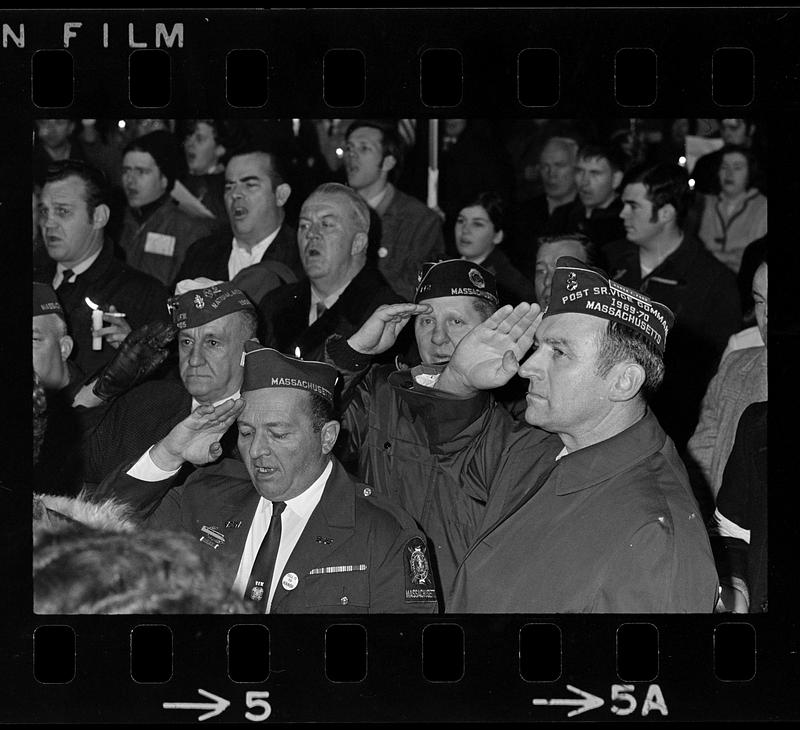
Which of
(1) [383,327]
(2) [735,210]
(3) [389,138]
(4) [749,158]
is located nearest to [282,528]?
(1) [383,327]

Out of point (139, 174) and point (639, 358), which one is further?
point (139, 174)

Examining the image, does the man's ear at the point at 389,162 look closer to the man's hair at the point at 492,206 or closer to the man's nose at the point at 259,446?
the man's hair at the point at 492,206

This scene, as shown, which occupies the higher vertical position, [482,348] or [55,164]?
[55,164]

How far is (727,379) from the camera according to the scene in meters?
5.62

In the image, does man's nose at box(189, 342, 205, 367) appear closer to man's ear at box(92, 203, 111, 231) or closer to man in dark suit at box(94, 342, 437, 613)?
man in dark suit at box(94, 342, 437, 613)

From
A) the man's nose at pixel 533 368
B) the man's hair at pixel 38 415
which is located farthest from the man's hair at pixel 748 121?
the man's hair at pixel 38 415

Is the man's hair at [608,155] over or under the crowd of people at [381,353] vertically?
over

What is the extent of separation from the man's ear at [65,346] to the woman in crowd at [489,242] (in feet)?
5.00

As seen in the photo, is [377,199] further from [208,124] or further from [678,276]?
[678,276]
